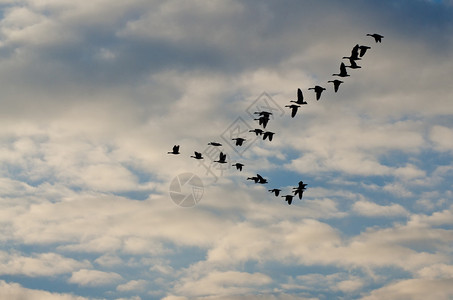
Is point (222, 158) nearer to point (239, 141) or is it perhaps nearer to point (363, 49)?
point (239, 141)

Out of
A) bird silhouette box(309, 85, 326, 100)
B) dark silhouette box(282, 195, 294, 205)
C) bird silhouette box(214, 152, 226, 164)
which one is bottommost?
dark silhouette box(282, 195, 294, 205)

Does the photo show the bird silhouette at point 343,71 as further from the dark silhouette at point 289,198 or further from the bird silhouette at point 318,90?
the dark silhouette at point 289,198

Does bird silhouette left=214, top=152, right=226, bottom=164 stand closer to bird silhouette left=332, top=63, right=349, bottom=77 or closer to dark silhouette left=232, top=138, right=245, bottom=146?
dark silhouette left=232, top=138, right=245, bottom=146

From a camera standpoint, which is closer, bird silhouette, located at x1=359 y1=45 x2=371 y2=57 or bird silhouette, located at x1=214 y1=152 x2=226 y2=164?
bird silhouette, located at x1=359 y1=45 x2=371 y2=57

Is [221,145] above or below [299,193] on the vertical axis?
above

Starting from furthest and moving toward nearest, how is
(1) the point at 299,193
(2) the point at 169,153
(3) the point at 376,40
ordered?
(1) the point at 299,193
(2) the point at 169,153
(3) the point at 376,40

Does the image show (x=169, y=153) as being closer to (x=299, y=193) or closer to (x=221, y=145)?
(x=221, y=145)

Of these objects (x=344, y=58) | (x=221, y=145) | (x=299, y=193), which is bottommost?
(x=299, y=193)

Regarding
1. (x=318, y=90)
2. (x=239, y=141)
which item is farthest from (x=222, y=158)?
(x=318, y=90)

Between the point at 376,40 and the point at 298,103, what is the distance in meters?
19.3

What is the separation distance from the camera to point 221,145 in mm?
141750

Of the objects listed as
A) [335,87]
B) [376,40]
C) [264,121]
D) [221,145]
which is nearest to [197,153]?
[221,145]

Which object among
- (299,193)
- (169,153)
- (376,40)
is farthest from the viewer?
(299,193)

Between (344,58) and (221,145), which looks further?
(221,145)
